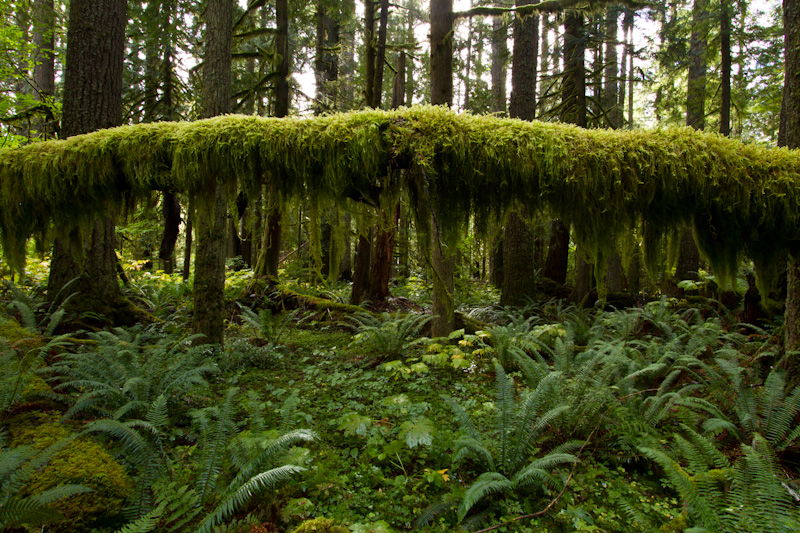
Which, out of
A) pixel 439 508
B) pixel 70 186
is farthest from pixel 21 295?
pixel 439 508

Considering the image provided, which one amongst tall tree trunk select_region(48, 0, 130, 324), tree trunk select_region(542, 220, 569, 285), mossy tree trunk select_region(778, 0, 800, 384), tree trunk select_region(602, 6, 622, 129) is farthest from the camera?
tree trunk select_region(542, 220, 569, 285)

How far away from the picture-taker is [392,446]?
130 inches

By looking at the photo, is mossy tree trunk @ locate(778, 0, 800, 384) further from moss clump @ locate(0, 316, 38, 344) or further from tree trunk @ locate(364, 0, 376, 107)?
moss clump @ locate(0, 316, 38, 344)

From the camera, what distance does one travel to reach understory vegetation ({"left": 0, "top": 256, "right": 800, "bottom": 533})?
2516 millimetres

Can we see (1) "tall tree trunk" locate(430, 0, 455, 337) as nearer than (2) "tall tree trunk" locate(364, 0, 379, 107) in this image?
Yes

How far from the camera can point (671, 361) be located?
5.21m

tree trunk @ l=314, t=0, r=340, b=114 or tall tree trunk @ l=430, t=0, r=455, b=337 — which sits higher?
tree trunk @ l=314, t=0, r=340, b=114

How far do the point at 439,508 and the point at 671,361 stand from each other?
4.24m

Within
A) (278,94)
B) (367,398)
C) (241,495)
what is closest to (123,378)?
(241,495)

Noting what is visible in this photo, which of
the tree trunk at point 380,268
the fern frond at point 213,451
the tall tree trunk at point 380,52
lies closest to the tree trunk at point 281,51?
the tall tree trunk at point 380,52

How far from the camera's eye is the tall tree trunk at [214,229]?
545cm

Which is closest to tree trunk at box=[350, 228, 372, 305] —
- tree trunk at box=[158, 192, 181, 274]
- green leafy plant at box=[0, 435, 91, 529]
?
green leafy plant at box=[0, 435, 91, 529]

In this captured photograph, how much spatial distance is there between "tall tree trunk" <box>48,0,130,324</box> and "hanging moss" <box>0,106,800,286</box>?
355 centimetres

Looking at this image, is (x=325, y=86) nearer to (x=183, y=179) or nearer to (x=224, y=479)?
(x=183, y=179)
